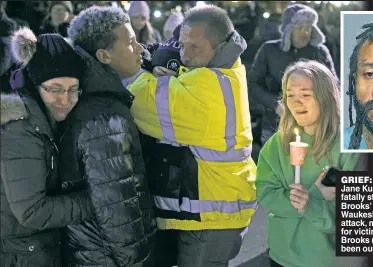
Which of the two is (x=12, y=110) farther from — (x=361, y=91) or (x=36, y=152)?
(x=361, y=91)

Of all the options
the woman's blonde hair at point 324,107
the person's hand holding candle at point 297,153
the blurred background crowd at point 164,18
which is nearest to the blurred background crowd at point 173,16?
the blurred background crowd at point 164,18

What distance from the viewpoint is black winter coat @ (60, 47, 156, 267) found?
1.90 meters

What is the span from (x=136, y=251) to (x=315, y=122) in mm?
768

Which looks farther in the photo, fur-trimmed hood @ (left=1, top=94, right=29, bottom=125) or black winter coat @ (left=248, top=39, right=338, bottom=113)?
black winter coat @ (left=248, top=39, right=338, bottom=113)

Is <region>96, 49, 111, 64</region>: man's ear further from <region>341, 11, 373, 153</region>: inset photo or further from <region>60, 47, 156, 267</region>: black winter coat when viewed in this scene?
<region>341, 11, 373, 153</region>: inset photo

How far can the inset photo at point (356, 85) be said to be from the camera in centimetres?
204

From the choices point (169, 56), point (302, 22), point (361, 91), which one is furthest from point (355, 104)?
point (302, 22)

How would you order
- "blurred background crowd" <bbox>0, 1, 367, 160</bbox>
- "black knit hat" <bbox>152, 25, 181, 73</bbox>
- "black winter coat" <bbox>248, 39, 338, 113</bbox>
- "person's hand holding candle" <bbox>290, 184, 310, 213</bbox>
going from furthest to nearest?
1. "blurred background crowd" <bbox>0, 1, 367, 160</bbox>
2. "black winter coat" <bbox>248, 39, 338, 113</bbox>
3. "black knit hat" <bbox>152, 25, 181, 73</bbox>
4. "person's hand holding candle" <bbox>290, 184, 310, 213</bbox>

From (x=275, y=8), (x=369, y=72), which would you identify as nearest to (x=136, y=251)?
(x=369, y=72)

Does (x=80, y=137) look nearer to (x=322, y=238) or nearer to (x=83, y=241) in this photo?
(x=83, y=241)

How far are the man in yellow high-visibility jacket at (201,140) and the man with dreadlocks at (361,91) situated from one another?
39cm

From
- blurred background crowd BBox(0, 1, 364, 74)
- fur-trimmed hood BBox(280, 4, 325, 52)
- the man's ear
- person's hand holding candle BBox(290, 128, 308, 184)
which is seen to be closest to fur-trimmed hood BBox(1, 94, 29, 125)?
the man's ear

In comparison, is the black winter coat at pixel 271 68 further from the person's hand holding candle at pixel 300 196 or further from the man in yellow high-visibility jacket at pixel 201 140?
the person's hand holding candle at pixel 300 196

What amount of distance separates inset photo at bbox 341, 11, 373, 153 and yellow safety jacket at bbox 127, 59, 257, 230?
1.22ft
